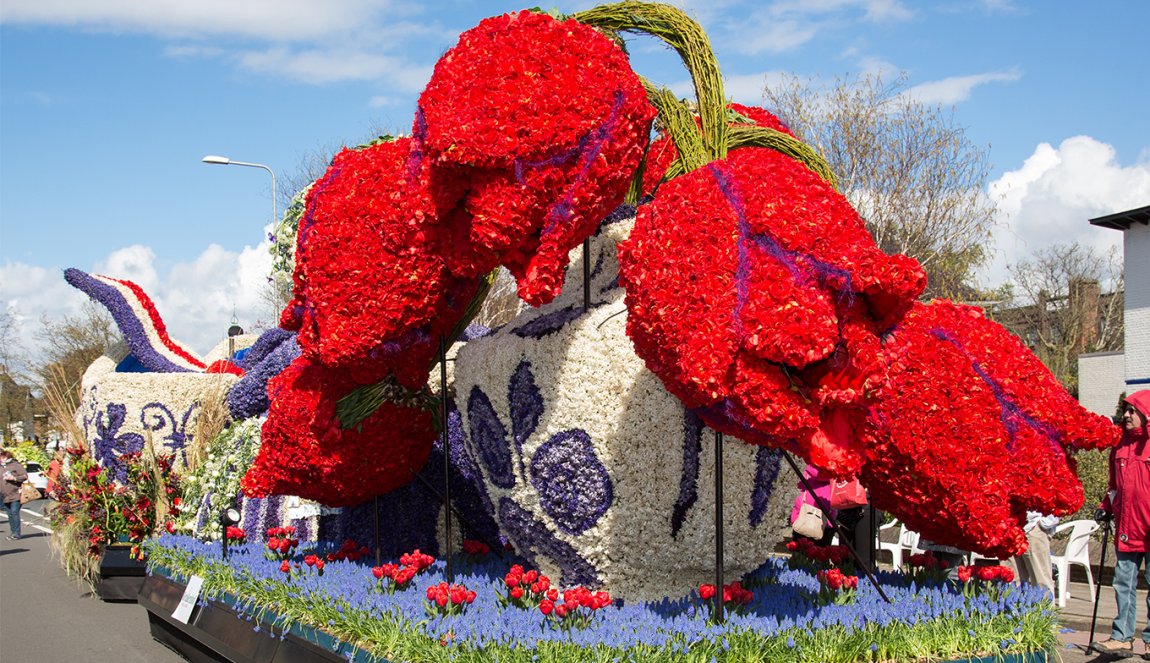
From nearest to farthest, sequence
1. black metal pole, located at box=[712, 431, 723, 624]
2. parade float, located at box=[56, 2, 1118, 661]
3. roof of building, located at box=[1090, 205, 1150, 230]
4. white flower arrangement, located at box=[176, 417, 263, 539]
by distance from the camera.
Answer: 1. parade float, located at box=[56, 2, 1118, 661]
2. black metal pole, located at box=[712, 431, 723, 624]
3. white flower arrangement, located at box=[176, 417, 263, 539]
4. roof of building, located at box=[1090, 205, 1150, 230]

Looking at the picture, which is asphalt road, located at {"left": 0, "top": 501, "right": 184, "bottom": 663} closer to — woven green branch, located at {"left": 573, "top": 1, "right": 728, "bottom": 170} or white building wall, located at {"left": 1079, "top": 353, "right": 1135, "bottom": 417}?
woven green branch, located at {"left": 573, "top": 1, "right": 728, "bottom": 170}

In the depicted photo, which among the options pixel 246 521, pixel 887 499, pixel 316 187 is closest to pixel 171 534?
pixel 246 521

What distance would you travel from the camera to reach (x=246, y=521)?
7.58 meters

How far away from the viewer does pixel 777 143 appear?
15.8 ft

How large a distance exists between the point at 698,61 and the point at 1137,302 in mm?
16995

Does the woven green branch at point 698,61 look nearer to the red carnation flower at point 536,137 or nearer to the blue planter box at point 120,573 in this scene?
the red carnation flower at point 536,137

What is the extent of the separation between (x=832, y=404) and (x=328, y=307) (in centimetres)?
247

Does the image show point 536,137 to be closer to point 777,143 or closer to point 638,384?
point 638,384

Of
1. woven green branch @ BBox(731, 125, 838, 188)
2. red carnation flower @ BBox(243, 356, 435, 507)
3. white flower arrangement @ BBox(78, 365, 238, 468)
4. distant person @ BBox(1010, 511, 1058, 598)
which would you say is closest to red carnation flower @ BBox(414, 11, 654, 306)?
woven green branch @ BBox(731, 125, 838, 188)

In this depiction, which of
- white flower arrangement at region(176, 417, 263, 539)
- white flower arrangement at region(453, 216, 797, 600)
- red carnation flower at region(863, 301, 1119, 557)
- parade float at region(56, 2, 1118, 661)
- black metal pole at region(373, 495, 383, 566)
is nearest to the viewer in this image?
parade float at region(56, 2, 1118, 661)

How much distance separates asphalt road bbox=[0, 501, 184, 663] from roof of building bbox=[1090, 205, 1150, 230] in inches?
658

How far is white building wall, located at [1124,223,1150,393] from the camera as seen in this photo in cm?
1830

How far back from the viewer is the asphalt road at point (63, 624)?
7.62 meters

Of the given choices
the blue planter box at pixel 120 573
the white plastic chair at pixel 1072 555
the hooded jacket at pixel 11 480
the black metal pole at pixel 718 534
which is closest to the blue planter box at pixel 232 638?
the black metal pole at pixel 718 534
